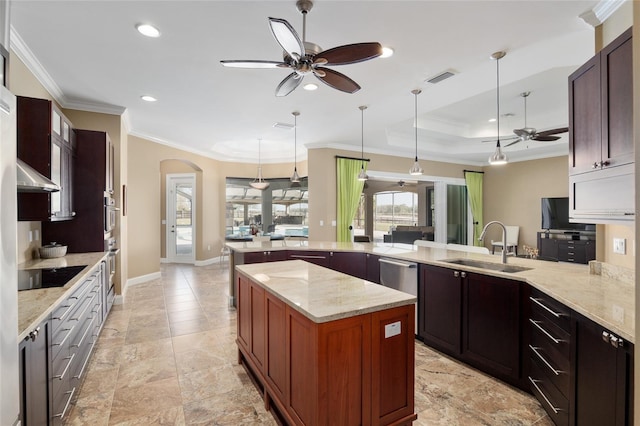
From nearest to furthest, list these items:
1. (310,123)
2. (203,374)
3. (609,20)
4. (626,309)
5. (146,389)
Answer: (626,309), (609,20), (146,389), (203,374), (310,123)

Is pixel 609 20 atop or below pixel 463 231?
atop

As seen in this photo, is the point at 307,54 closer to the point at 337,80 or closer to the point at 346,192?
the point at 337,80

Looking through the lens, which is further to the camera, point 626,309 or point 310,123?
point 310,123

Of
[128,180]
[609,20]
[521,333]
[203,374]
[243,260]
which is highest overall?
[609,20]

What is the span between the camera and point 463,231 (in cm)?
861

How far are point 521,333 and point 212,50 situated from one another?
3.55 meters

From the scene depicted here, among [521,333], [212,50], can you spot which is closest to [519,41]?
[521,333]

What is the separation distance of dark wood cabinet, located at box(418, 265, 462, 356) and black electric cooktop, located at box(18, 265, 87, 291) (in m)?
3.08

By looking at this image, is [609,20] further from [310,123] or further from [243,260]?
[243,260]

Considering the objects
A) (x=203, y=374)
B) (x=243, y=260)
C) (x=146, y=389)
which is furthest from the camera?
(x=243, y=260)

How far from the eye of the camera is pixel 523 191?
25.9 feet

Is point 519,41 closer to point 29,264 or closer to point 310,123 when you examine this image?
point 310,123

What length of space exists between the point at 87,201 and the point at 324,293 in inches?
134

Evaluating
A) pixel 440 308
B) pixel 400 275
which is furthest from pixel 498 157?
pixel 440 308
